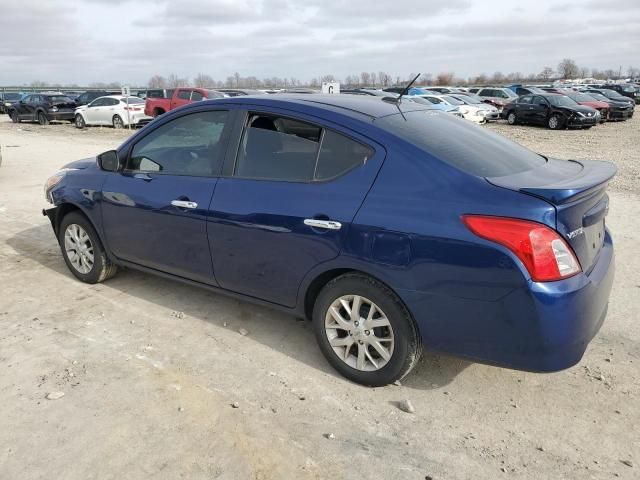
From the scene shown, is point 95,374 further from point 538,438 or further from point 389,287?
point 538,438

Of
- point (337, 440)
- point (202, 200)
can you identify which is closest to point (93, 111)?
point (202, 200)

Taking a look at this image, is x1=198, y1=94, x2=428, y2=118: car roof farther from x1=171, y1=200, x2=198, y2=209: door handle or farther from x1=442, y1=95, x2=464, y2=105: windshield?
x1=442, y1=95, x2=464, y2=105: windshield

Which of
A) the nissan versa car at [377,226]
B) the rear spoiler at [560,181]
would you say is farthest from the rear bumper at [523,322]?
the rear spoiler at [560,181]

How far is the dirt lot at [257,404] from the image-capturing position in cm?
263

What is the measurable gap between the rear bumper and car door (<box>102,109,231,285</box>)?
1686 mm

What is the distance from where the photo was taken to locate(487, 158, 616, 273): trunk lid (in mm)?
2645

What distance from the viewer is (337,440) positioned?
2.80m

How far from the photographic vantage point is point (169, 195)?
156 inches

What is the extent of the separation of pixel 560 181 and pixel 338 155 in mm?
1274

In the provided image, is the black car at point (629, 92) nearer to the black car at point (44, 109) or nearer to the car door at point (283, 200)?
the black car at point (44, 109)

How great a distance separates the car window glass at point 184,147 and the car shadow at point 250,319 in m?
1.05

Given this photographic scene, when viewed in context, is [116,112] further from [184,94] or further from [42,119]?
[42,119]

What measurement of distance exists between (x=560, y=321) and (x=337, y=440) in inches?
50.9

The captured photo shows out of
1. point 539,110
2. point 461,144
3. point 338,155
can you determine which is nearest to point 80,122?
point 539,110
